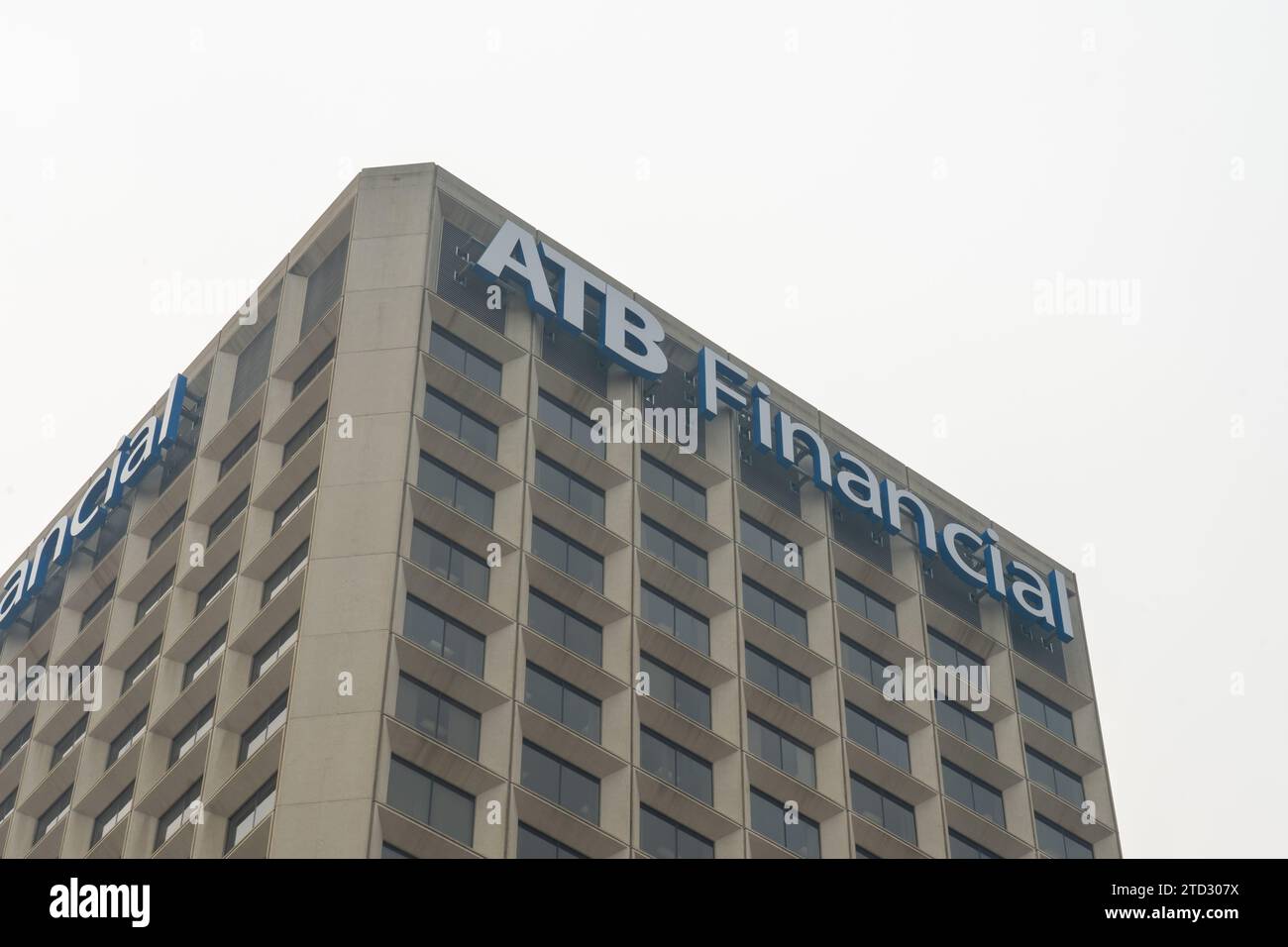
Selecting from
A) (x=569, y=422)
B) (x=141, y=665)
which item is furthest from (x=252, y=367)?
(x=569, y=422)

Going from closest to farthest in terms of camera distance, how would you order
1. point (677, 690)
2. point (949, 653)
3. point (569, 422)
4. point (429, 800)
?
point (429, 800) → point (677, 690) → point (569, 422) → point (949, 653)

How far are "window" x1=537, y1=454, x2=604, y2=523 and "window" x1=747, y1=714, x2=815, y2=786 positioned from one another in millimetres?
8601

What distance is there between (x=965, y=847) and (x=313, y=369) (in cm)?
2779

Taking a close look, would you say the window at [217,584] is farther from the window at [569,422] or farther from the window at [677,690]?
the window at [677,690]

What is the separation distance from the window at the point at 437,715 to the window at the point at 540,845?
2.58 metres

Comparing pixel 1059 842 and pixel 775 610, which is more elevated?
pixel 775 610

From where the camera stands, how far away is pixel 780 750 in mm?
69625

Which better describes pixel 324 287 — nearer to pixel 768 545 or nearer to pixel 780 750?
pixel 768 545

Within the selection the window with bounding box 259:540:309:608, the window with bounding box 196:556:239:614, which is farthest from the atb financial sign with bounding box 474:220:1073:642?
the window with bounding box 259:540:309:608

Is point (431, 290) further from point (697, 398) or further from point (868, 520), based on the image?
point (868, 520)
